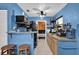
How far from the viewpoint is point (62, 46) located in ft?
9.82

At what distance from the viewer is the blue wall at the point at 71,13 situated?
294cm

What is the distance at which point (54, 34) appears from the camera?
10.2ft

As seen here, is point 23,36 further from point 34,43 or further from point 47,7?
point 47,7

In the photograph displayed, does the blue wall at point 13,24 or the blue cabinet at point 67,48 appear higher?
the blue wall at point 13,24

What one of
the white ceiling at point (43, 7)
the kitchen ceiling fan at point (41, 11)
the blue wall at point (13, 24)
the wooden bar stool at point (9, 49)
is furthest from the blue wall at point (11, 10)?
the wooden bar stool at point (9, 49)

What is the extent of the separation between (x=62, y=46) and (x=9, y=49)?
1.10 metres

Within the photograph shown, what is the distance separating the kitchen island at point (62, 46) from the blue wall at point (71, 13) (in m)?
0.35

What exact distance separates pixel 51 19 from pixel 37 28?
1.19 feet

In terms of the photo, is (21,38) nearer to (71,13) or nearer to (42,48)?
(42,48)

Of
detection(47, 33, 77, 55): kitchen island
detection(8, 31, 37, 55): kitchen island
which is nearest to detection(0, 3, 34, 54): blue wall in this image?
detection(8, 31, 37, 55): kitchen island

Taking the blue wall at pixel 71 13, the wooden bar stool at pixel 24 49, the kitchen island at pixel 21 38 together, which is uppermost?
the blue wall at pixel 71 13

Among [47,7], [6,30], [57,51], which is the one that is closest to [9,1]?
[6,30]

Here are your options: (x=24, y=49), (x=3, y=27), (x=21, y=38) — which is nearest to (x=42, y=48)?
(x=24, y=49)

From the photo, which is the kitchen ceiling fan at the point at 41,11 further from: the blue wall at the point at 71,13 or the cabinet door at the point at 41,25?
the blue wall at the point at 71,13
